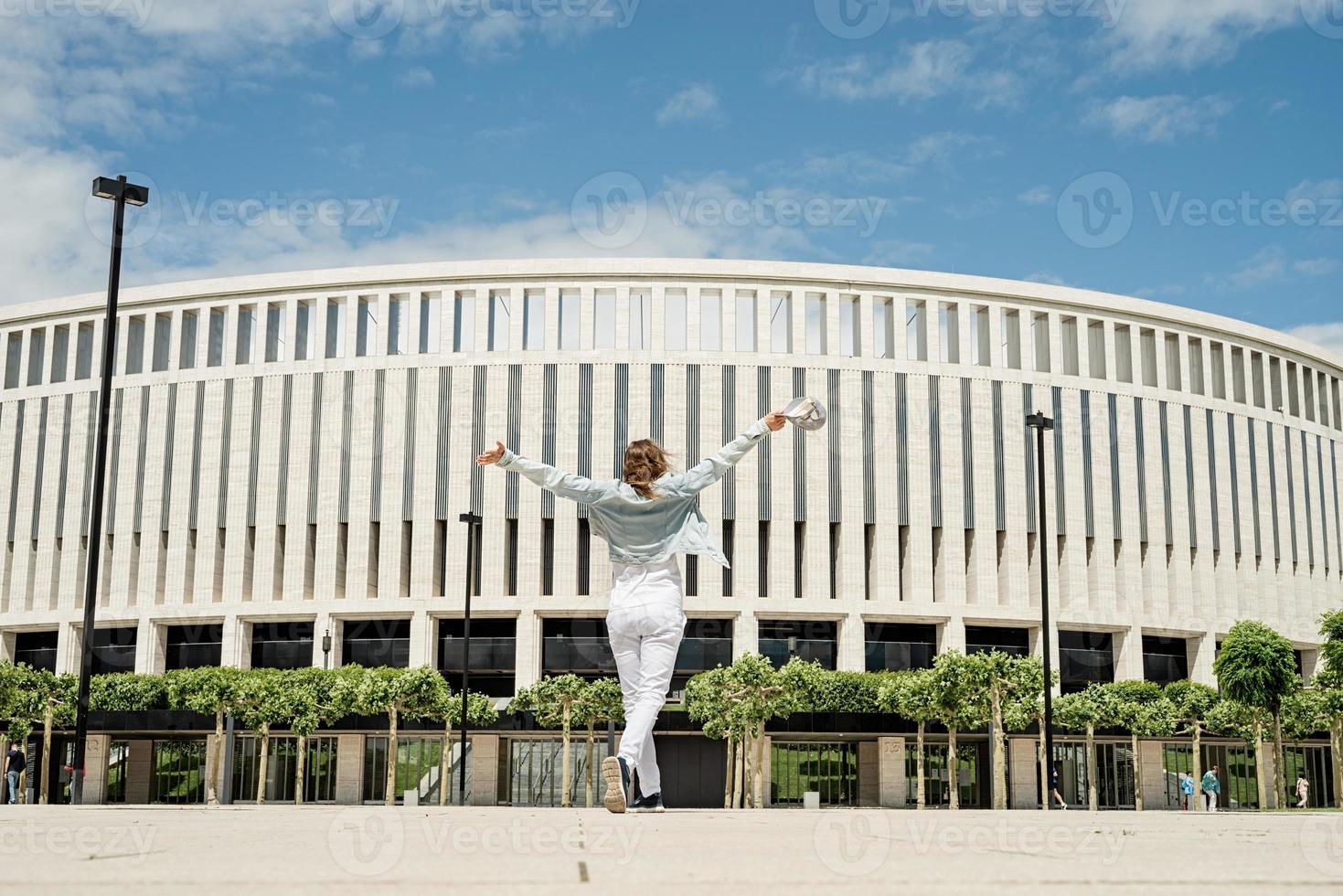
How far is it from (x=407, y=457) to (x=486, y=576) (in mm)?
5636

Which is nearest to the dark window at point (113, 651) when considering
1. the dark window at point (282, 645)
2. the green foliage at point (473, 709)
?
the dark window at point (282, 645)

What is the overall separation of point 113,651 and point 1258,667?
41.9 metres

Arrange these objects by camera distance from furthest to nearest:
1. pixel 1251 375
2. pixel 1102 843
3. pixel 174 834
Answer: pixel 1251 375, pixel 174 834, pixel 1102 843

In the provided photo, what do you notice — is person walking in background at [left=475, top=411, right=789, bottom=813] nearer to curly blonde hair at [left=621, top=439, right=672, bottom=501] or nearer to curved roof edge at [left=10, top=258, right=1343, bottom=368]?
curly blonde hair at [left=621, top=439, right=672, bottom=501]

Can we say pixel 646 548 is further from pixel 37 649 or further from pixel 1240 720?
pixel 37 649

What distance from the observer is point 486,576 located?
51406 mm

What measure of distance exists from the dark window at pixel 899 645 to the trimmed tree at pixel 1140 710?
A: 695 cm

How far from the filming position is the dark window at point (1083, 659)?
53.6 m

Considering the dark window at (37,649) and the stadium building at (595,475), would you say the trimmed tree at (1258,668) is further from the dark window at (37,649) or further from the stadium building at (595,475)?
the dark window at (37,649)

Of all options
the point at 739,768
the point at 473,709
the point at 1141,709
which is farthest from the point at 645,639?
the point at 1141,709

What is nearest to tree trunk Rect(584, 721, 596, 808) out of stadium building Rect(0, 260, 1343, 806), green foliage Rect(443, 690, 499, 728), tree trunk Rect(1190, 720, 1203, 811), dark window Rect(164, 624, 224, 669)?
green foliage Rect(443, 690, 499, 728)

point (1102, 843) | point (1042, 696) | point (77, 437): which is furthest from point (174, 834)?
point (77, 437)

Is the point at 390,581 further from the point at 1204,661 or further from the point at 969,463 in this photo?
the point at 1204,661

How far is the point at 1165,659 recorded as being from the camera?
56031 mm
